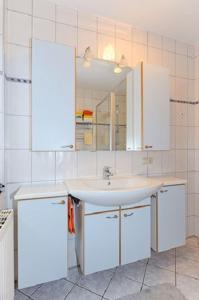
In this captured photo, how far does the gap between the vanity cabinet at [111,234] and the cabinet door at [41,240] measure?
0.55 feet

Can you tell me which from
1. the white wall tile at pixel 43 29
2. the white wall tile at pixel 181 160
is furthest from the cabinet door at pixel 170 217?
the white wall tile at pixel 43 29

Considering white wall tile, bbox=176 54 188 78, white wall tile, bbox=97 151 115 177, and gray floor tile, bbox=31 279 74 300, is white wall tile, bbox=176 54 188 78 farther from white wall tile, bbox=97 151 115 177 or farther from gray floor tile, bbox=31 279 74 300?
gray floor tile, bbox=31 279 74 300

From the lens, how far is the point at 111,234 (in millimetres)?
1533

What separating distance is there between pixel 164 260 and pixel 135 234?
1.94ft

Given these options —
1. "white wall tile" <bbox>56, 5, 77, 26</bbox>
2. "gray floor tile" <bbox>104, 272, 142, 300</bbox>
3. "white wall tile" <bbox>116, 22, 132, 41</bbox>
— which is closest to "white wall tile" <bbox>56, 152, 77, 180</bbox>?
"gray floor tile" <bbox>104, 272, 142, 300</bbox>

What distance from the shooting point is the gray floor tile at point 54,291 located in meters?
1.43

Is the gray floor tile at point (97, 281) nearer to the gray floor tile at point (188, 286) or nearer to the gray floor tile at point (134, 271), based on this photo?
the gray floor tile at point (134, 271)

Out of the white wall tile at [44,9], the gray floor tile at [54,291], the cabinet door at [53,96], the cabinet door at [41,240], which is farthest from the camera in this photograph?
the white wall tile at [44,9]

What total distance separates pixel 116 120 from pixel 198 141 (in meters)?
1.20

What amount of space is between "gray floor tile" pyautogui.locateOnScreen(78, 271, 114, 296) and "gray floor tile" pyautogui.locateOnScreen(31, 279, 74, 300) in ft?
0.38

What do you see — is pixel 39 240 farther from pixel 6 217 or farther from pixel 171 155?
pixel 171 155

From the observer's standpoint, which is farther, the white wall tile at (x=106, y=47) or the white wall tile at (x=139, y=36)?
the white wall tile at (x=139, y=36)

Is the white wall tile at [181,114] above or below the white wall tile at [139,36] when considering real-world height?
below

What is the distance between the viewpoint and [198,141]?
7.94 ft
